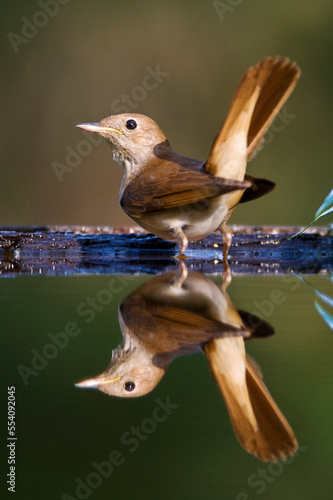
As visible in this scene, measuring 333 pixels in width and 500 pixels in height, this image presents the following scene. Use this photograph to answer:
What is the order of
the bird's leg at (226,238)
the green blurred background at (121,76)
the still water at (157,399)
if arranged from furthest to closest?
the green blurred background at (121,76) < the bird's leg at (226,238) < the still water at (157,399)

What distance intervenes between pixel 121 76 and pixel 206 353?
19.3 feet

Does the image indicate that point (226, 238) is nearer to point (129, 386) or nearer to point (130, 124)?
point (130, 124)

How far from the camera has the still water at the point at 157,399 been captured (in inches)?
28.7

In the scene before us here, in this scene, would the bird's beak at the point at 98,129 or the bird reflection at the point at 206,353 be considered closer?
the bird reflection at the point at 206,353

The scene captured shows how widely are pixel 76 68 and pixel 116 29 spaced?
531mm

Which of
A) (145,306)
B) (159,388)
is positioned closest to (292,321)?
(145,306)

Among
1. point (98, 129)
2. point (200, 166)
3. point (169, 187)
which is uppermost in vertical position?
point (98, 129)

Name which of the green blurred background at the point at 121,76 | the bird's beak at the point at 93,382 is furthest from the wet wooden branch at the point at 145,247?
the green blurred background at the point at 121,76

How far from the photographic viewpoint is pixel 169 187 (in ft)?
8.85

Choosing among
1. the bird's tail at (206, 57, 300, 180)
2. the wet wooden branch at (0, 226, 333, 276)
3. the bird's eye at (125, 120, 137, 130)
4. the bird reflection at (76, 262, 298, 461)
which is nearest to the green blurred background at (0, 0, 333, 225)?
the wet wooden branch at (0, 226, 333, 276)

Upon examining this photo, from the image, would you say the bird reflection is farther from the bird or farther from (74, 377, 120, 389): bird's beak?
the bird

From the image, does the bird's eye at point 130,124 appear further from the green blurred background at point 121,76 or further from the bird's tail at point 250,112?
the green blurred background at point 121,76

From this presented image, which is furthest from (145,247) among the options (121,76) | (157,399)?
(121,76)

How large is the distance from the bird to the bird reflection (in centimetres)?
93
